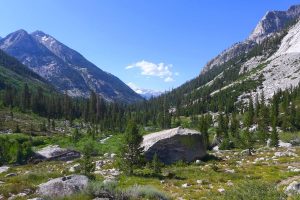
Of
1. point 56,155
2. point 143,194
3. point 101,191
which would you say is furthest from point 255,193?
point 56,155

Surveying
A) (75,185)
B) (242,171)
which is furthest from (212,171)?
(75,185)

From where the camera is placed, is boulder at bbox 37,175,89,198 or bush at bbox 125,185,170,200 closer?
boulder at bbox 37,175,89,198

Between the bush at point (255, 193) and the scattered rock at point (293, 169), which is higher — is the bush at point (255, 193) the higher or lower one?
the higher one

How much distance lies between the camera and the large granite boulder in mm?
44375

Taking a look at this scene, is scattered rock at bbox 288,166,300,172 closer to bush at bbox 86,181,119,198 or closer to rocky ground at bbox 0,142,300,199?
rocky ground at bbox 0,142,300,199

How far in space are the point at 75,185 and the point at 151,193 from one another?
3981 mm

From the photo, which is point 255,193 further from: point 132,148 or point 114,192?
point 132,148

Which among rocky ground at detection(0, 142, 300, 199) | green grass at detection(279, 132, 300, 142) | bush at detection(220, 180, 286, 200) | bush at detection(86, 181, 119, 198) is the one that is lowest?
rocky ground at detection(0, 142, 300, 199)

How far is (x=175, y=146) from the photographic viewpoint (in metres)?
44.9

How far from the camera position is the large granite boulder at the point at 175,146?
44375 millimetres

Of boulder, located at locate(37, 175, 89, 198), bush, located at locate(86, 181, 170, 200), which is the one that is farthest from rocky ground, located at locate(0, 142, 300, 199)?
bush, located at locate(86, 181, 170, 200)

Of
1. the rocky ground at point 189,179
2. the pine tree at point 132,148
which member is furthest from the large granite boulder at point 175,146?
the pine tree at point 132,148

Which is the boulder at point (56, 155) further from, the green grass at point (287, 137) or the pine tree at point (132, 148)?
the green grass at point (287, 137)

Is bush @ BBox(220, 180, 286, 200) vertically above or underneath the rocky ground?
above
